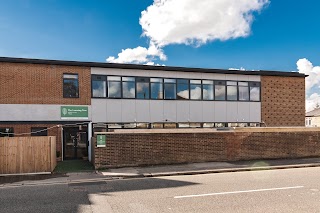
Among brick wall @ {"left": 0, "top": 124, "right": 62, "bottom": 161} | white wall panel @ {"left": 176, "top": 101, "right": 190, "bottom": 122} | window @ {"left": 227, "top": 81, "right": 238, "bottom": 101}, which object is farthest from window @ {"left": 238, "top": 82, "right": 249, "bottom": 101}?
brick wall @ {"left": 0, "top": 124, "right": 62, "bottom": 161}

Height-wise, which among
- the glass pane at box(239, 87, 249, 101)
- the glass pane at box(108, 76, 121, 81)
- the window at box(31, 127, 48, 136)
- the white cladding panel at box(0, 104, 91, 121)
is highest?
the glass pane at box(108, 76, 121, 81)

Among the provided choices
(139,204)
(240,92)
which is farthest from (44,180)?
(240,92)

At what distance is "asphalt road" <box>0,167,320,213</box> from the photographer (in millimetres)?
8048

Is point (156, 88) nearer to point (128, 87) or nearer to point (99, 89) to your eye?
point (128, 87)

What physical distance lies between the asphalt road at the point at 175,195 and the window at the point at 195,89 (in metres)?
10.6

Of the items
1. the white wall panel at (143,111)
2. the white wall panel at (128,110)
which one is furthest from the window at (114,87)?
the white wall panel at (143,111)

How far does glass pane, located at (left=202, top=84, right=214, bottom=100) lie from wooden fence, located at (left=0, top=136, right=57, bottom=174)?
12.7 metres

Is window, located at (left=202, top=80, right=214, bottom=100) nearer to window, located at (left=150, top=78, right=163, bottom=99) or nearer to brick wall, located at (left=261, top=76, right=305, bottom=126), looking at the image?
window, located at (left=150, top=78, right=163, bottom=99)

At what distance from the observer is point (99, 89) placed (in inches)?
810

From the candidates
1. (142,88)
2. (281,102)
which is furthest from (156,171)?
(281,102)

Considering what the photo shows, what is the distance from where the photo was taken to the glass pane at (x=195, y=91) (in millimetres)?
22781

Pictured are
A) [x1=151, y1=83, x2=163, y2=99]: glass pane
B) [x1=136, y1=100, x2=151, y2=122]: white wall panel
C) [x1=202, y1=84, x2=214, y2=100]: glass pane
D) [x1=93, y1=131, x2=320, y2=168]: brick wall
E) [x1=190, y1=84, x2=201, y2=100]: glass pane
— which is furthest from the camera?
[x1=202, y1=84, x2=214, y2=100]: glass pane

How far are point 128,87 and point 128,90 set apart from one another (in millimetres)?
223

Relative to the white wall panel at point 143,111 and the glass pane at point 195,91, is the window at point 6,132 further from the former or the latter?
the glass pane at point 195,91
